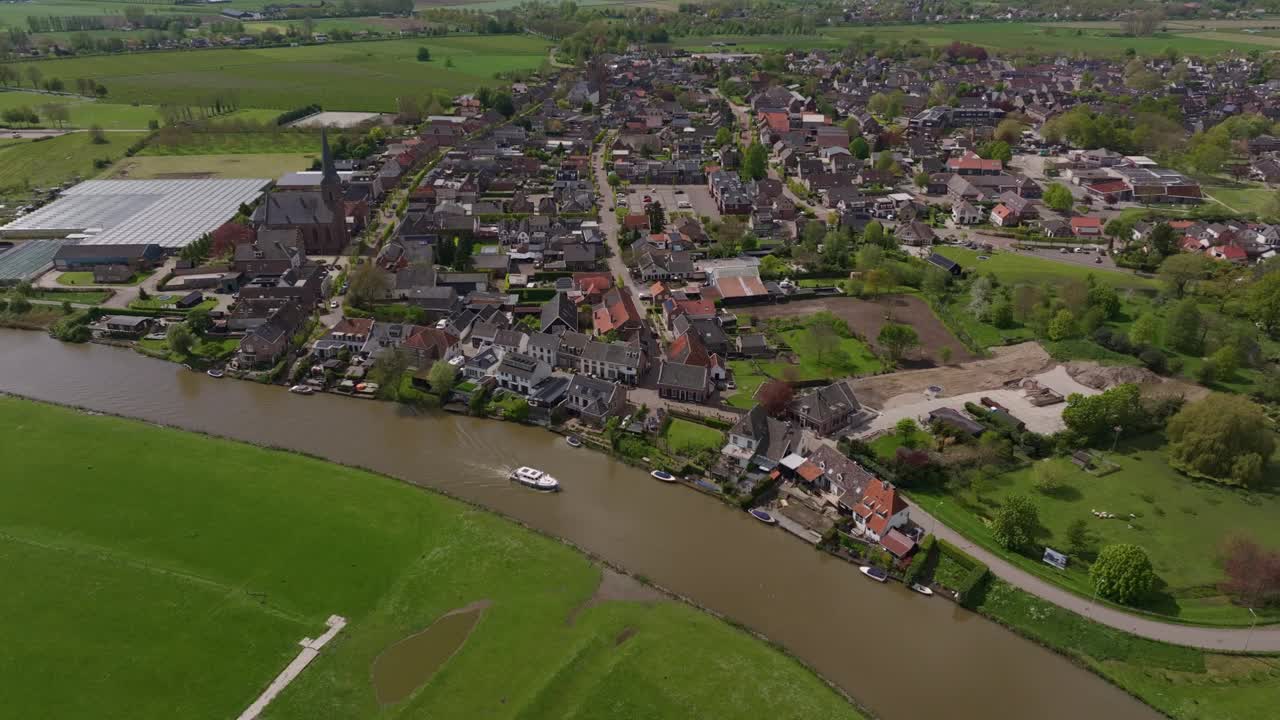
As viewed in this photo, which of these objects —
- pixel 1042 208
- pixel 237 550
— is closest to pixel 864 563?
pixel 237 550

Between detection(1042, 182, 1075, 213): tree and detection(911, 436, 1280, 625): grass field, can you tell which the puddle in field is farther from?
detection(1042, 182, 1075, 213): tree

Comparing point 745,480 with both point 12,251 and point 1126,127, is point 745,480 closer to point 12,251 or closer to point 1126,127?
point 12,251

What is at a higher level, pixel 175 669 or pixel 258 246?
pixel 258 246

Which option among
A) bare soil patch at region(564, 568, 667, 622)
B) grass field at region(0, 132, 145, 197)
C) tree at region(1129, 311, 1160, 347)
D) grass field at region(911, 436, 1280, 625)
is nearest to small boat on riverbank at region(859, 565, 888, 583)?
grass field at region(911, 436, 1280, 625)

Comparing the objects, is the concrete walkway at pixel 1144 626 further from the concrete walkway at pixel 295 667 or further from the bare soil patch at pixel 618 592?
the concrete walkway at pixel 295 667

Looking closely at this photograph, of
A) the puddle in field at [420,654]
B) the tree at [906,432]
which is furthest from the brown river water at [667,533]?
the tree at [906,432]
